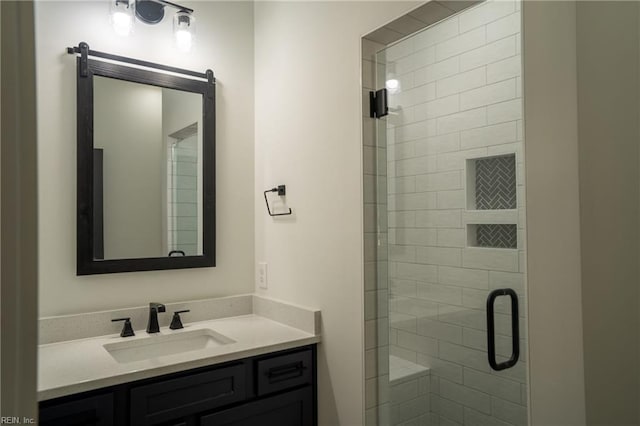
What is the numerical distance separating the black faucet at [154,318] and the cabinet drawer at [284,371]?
0.56 m

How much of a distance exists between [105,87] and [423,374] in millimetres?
2048

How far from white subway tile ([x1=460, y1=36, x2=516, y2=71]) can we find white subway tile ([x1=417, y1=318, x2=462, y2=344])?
1226 millimetres

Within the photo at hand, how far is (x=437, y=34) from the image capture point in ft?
6.18

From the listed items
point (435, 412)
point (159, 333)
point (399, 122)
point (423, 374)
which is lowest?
point (435, 412)

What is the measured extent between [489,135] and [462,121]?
0.16 metres

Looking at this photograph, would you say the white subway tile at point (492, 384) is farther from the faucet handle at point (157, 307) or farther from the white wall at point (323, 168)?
the faucet handle at point (157, 307)

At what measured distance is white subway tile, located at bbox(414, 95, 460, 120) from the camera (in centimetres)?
190

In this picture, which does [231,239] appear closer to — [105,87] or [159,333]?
[159,333]

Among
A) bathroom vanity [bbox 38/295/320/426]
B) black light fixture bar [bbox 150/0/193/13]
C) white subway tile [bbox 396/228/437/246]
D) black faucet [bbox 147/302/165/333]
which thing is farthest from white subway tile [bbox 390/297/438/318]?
black light fixture bar [bbox 150/0/193/13]

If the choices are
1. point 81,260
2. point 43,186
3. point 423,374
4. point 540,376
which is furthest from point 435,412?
point 43,186

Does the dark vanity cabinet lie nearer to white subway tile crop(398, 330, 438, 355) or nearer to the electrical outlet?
white subway tile crop(398, 330, 438, 355)

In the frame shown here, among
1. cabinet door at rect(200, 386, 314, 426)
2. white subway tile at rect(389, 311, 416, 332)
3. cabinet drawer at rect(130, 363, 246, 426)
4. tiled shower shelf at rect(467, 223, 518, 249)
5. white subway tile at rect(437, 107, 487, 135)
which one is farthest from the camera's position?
white subway tile at rect(437, 107, 487, 135)

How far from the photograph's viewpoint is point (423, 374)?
6.52 feet

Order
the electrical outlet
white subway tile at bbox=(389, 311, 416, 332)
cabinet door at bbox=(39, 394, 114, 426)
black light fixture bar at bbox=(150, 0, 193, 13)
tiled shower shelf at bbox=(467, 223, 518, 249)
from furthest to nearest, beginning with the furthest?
the electrical outlet
black light fixture bar at bbox=(150, 0, 193, 13)
white subway tile at bbox=(389, 311, 416, 332)
tiled shower shelf at bbox=(467, 223, 518, 249)
cabinet door at bbox=(39, 394, 114, 426)
